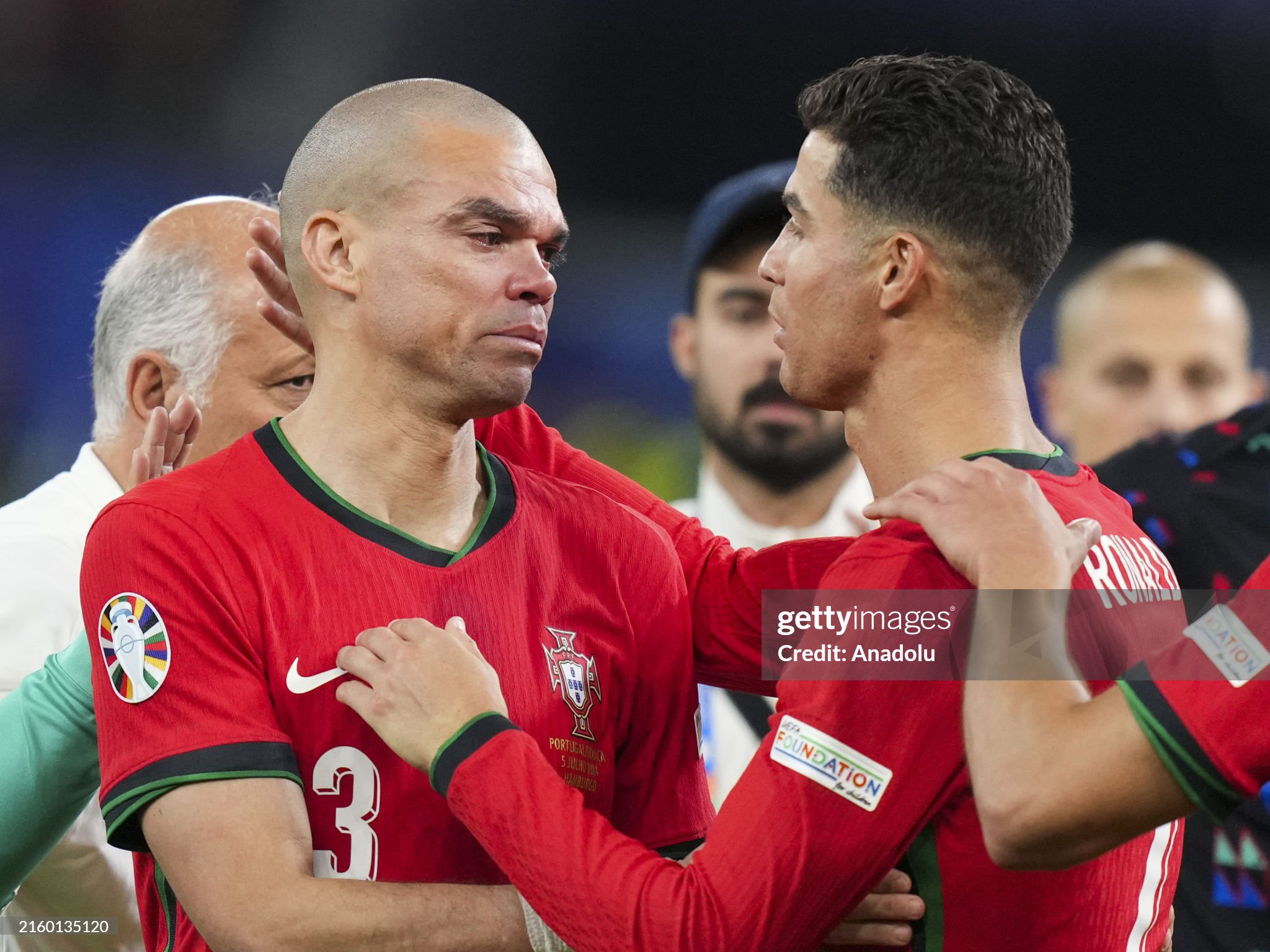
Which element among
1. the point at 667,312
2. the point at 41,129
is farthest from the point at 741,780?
the point at 41,129

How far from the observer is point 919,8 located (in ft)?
19.2

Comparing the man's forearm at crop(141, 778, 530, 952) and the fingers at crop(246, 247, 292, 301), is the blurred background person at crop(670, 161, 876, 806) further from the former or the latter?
the man's forearm at crop(141, 778, 530, 952)

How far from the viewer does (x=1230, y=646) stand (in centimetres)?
147

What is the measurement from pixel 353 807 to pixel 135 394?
60.6 inches

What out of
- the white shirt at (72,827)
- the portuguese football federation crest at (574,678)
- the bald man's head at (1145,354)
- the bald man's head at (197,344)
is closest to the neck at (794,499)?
the bald man's head at (1145,354)

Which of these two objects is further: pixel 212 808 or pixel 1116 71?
pixel 1116 71

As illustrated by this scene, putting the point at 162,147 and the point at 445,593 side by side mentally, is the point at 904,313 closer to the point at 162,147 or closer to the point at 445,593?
the point at 445,593

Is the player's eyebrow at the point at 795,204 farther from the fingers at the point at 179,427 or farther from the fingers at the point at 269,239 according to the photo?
the fingers at the point at 179,427

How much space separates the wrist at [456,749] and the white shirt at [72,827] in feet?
3.83

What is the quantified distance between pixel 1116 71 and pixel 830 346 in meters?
4.58

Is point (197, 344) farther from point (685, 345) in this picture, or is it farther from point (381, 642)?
point (685, 345)

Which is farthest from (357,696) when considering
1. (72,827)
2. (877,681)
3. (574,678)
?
(72,827)

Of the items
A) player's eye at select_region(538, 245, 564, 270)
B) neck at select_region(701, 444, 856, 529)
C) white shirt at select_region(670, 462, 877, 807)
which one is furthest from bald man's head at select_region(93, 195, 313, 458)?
neck at select_region(701, 444, 856, 529)

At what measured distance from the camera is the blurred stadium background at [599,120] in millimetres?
5359
